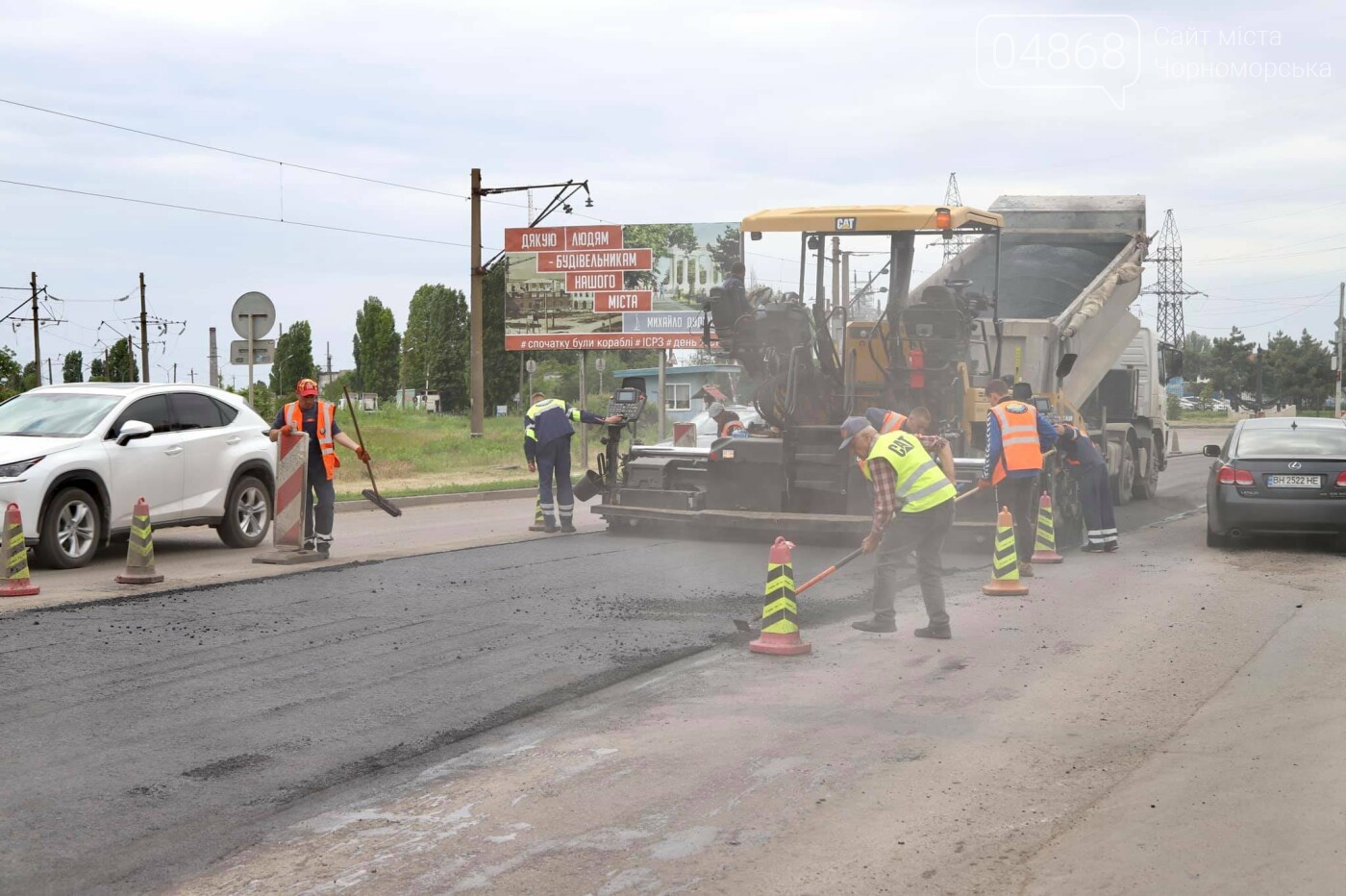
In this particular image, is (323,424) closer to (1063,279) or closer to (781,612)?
(781,612)

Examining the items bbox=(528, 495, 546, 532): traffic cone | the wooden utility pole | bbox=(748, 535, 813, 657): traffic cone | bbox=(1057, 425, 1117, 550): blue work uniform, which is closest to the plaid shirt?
bbox=(748, 535, 813, 657): traffic cone

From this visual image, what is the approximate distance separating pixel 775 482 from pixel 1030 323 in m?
3.84

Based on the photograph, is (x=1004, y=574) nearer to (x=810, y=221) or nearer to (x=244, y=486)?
(x=810, y=221)

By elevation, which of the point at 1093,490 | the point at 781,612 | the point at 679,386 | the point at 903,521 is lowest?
the point at 781,612

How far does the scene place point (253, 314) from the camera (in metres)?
20.5

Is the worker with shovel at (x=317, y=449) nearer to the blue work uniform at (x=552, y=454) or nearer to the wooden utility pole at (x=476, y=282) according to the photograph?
the blue work uniform at (x=552, y=454)

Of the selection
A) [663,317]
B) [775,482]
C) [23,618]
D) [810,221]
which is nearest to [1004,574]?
[775,482]

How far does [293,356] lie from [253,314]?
76.8 m

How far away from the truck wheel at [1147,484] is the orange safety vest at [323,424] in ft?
43.6

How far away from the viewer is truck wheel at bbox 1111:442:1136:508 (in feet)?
67.5

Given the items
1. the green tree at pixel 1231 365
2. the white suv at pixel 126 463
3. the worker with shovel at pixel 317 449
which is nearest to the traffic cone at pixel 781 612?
the worker with shovel at pixel 317 449

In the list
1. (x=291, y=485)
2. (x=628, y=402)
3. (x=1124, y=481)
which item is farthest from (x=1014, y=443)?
(x=628, y=402)

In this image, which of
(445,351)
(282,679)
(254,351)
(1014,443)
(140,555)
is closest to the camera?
(282,679)

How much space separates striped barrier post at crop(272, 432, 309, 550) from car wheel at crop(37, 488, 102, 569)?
5.11 ft
